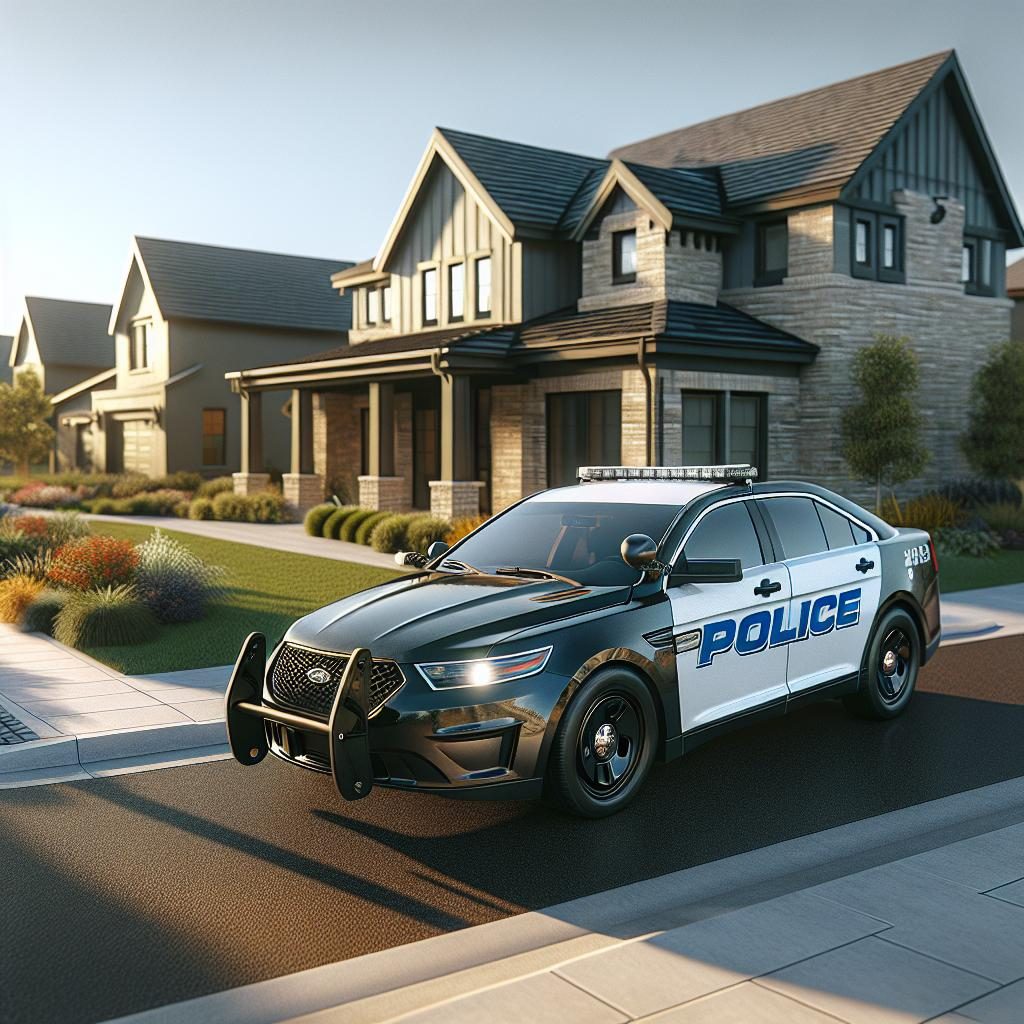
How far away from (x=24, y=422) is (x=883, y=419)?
34.0 meters

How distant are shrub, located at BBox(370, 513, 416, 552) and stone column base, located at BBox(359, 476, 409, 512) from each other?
3541mm

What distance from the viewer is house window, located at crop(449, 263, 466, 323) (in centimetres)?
2667

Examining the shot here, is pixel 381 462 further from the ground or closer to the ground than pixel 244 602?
further from the ground

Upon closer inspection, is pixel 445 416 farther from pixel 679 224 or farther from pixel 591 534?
pixel 591 534

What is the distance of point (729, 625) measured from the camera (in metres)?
6.84

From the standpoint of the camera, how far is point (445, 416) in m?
22.5

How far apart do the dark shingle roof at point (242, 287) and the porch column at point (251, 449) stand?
10308mm

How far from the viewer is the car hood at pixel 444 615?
229 inches

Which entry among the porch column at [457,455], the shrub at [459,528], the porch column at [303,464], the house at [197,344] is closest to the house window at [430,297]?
the porch column at [303,464]

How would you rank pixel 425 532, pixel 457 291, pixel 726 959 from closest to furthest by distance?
pixel 726 959, pixel 425 532, pixel 457 291

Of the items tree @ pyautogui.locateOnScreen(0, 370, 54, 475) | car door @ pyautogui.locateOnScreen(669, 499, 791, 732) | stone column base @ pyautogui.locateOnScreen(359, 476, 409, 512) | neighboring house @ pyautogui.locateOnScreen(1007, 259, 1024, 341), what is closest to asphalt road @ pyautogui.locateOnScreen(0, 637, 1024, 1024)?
car door @ pyautogui.locateOnScreen(669, 499, 791, 732)

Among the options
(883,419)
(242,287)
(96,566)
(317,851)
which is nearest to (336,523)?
(96,566)

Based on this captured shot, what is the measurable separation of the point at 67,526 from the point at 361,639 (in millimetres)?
11799

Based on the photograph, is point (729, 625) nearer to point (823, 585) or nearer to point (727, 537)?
point (727, 537)
